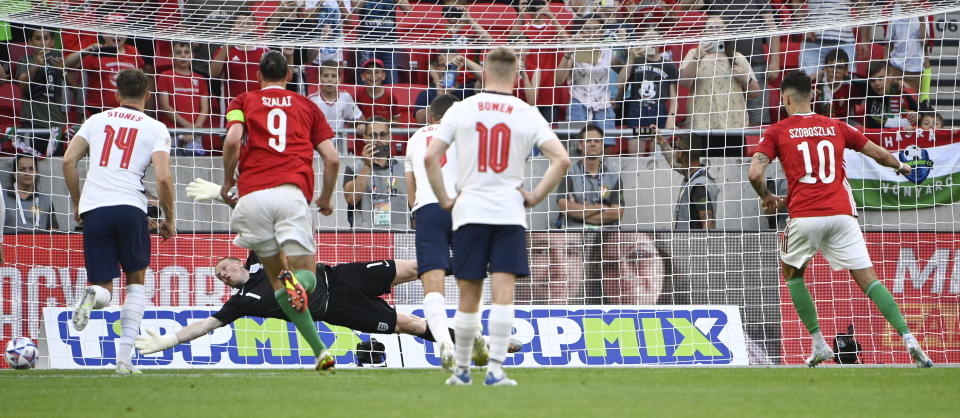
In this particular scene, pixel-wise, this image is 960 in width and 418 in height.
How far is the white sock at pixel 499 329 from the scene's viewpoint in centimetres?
695

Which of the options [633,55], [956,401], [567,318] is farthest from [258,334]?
[956,401]

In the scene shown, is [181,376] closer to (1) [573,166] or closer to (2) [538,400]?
(2) [538,400]

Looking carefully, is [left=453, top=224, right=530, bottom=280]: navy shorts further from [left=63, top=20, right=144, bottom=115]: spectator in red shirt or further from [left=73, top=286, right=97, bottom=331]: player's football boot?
[left=63, top=20, right=144, bottom=115]: spectator in red shirt

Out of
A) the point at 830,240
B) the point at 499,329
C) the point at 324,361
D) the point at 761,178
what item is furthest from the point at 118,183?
the point at 830,240

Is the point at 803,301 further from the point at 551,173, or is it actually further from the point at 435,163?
the point at 435,163

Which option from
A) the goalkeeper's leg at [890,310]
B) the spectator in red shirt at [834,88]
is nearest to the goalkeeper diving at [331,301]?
the goalkeeper's leg at [890,310]

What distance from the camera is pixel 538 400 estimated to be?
6219mm

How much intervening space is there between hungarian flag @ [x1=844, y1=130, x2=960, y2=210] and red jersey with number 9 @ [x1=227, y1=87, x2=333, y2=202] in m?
7.29

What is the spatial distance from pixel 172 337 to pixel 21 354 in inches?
56.0

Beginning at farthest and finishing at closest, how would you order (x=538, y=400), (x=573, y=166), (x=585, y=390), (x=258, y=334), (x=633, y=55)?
1. (x=633, y=55)
2. (x=573, y=166)
3. (x=258, y=334)
4. (x=585, y=390)
5. (x=538, y=400)

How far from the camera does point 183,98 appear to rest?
1426 centimetres

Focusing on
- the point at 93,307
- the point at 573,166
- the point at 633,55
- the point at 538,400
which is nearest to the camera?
the point at 538,400

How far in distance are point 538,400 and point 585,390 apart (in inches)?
33.9

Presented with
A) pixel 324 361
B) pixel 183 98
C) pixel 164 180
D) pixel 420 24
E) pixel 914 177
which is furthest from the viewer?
pixel 183 98
